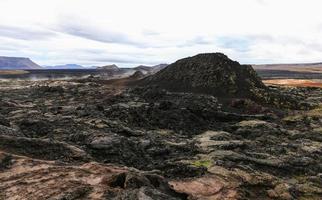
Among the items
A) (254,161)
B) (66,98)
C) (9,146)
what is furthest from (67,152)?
(66,98)

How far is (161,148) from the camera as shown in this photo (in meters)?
24.4

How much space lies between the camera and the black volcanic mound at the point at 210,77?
4900 centimetres

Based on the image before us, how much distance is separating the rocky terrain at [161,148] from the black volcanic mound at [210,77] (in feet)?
6.29

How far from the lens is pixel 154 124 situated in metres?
31.7

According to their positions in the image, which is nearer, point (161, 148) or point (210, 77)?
point (161, 148)

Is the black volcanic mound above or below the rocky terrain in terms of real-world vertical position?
above

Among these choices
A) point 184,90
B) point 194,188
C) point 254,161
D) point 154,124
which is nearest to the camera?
point 194,188

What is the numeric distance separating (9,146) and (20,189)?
4909 mm

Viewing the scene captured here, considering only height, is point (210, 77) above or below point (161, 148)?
above

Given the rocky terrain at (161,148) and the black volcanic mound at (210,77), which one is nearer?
the rocky terrain at (161,148)

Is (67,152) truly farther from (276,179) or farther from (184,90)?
(184,90)

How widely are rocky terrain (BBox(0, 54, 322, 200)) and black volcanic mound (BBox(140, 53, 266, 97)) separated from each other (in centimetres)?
192

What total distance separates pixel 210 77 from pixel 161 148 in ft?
90.8

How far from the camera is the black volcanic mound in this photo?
49000mm
